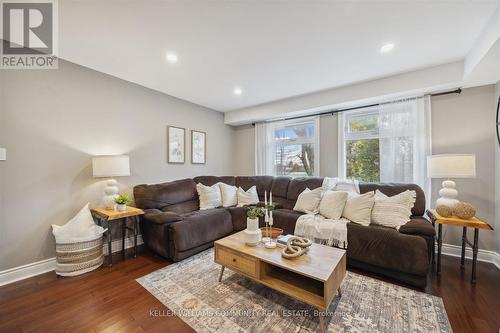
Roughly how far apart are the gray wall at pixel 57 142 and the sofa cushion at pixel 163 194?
301 millimetres

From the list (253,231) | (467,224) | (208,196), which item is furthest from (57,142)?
(467,224)

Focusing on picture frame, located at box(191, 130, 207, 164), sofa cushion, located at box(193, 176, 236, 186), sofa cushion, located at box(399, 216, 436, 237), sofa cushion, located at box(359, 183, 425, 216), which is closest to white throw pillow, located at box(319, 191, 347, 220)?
sofa cushion, located at box(359, 183, 425, 216)

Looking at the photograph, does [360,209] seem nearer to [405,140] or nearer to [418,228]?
[418,228]

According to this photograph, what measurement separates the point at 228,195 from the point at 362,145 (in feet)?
8.19

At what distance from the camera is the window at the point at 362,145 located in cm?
323

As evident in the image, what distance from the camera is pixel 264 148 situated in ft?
14.4

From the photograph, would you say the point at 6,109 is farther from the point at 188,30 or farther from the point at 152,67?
the point at 188,30

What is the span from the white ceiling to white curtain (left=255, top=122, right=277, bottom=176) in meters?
1.48

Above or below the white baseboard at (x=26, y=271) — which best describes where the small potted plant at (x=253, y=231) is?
above

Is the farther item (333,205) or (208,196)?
(208,196)

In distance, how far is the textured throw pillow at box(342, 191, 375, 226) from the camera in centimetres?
239

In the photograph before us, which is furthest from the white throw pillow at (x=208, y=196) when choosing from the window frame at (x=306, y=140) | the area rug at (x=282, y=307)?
the window frame at (x=306, y=140)

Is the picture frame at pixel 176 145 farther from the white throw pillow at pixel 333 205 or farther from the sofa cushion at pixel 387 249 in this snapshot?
the sofa cushion at pixel 387 249

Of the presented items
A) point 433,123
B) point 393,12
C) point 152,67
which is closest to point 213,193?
point 152,67
